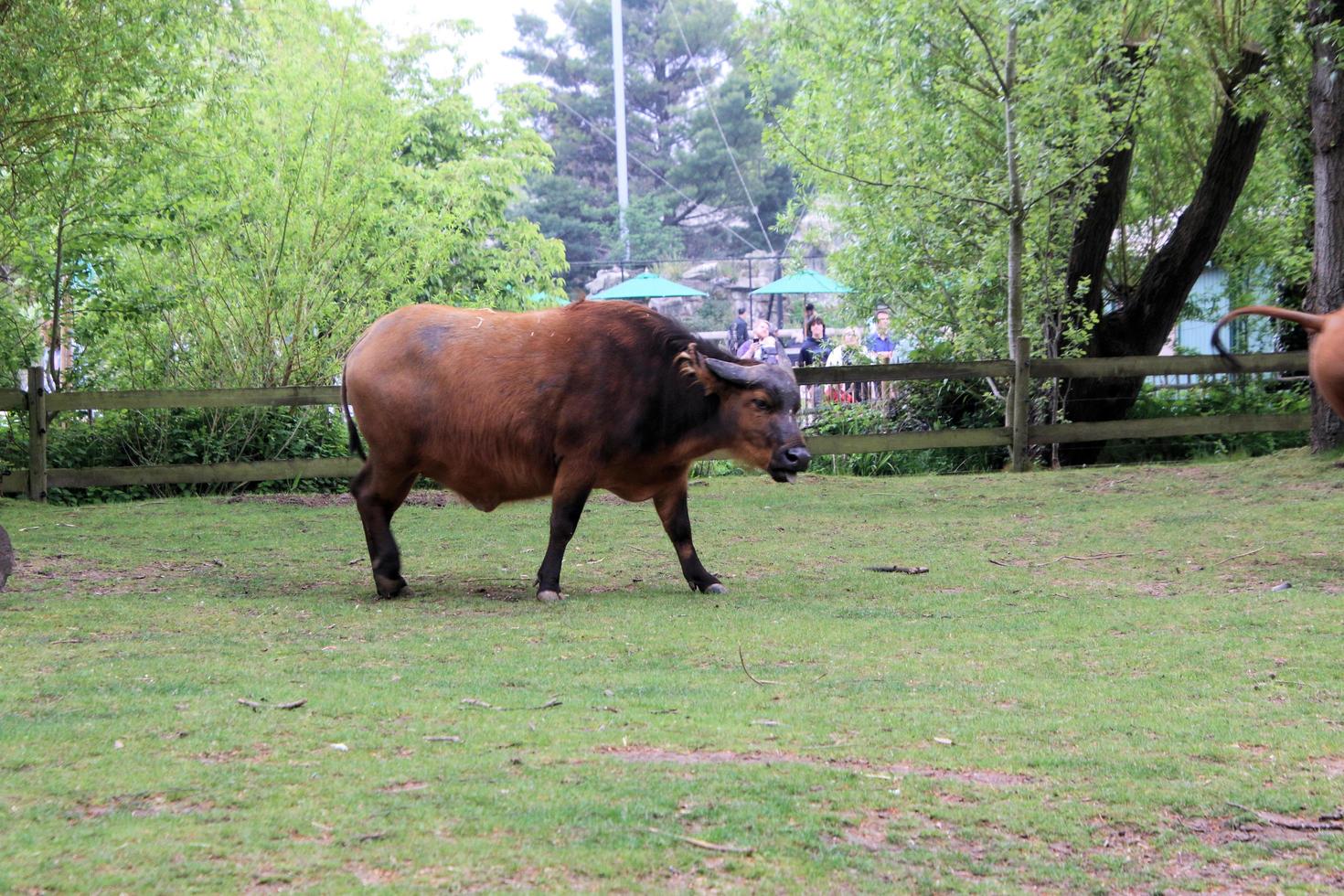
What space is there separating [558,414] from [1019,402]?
8381mm

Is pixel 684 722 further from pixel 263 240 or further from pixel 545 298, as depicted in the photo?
pixel 545 298

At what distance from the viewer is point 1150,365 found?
1540 cm

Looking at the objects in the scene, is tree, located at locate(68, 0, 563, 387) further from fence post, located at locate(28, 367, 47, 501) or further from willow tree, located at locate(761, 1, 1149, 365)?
willow tree, located at locate(761, 1, 1149, 365)

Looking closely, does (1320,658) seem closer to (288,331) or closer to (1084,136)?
(1084,136)

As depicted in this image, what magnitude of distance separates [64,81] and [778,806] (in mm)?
9958

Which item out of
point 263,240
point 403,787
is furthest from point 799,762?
point 263,240

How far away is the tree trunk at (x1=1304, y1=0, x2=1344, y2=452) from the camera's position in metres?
13.7

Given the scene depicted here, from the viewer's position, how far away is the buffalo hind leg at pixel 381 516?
821 cm

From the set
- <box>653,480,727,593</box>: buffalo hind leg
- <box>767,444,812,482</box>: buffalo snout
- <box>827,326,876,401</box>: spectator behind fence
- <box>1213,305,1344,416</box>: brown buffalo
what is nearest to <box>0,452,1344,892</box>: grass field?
<box>653,480,727,593</box>: buffalo hind leg

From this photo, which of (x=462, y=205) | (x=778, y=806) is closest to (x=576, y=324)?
(x=778, y=806)

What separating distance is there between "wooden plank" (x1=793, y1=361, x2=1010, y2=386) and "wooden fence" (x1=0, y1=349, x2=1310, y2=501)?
1 centimetres

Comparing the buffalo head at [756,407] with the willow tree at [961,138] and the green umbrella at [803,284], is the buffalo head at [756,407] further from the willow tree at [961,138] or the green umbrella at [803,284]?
the green umbrella at [803,284]

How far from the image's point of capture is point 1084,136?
14.7 metres

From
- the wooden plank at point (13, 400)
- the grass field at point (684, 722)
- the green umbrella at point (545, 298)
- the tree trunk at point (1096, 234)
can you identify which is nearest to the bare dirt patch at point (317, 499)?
the wooden plank at point (13, 400)
